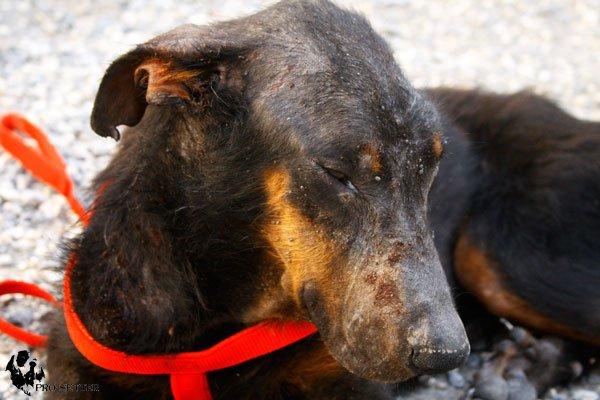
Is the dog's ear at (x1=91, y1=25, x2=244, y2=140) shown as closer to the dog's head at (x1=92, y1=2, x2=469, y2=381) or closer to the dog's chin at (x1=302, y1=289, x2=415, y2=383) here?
the dog's head at (x1=92, y1=2, x2=469, y2=381)

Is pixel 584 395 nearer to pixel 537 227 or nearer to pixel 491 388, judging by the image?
pixel 491 388

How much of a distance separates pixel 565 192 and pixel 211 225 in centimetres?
199

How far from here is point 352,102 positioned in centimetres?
286

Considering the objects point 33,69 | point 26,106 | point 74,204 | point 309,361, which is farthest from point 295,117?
point 33,69

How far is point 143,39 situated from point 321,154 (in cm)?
478

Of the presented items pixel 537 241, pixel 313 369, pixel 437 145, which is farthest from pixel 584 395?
pixel 437 145

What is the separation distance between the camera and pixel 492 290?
424 centimetres

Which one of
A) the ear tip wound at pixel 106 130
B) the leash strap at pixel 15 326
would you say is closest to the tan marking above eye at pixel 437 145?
the ear tip wound at pixel 106 130

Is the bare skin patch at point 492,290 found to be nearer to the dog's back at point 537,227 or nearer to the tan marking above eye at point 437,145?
the dog's back at point 537,227

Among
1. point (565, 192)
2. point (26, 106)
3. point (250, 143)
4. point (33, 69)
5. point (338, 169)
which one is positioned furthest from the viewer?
point (33, 69)

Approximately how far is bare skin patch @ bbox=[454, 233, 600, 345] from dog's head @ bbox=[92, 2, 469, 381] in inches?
54.6

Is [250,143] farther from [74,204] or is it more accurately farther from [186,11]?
[186,11]

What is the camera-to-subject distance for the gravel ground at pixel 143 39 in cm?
477

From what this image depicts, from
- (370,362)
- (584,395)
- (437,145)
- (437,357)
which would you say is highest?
(437,145)
